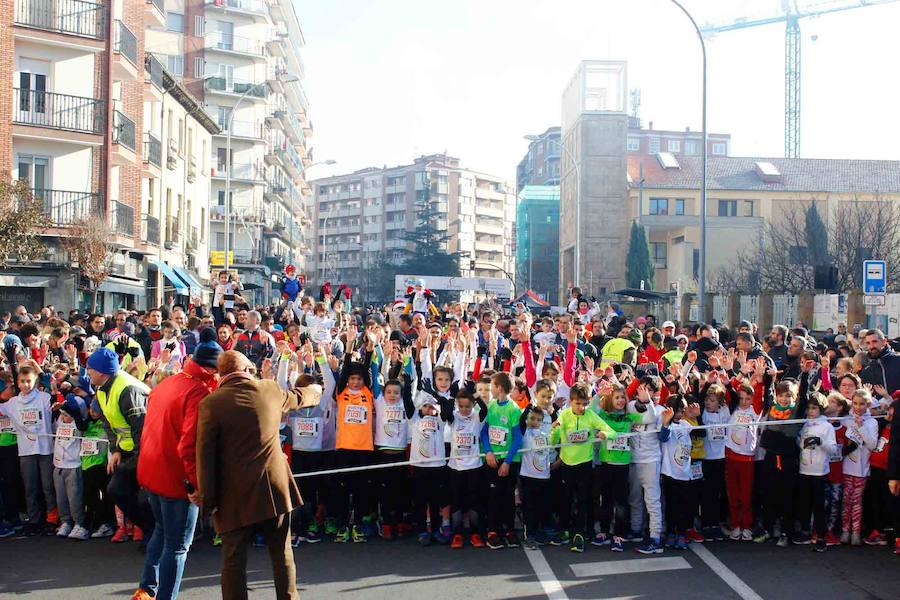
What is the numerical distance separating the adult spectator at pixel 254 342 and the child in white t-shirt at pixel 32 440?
3722mm

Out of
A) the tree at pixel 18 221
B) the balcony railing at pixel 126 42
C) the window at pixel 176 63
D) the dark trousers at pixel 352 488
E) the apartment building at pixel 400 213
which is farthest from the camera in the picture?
the apartment building at pixel 400 213

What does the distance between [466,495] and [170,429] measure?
12.0 ft

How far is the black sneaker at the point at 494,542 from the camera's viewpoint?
901 cm

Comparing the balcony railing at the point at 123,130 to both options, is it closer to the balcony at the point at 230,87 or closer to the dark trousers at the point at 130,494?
the dark trousers at the point at 130,494

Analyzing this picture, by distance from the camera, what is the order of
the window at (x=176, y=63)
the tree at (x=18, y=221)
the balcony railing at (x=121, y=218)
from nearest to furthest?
the tree at (x=18, y=221), the balcony railing at (x=121, y=218), the window at (x=176, y=63)

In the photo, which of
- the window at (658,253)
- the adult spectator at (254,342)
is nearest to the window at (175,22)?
the window at (658,253)

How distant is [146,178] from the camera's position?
120 ft

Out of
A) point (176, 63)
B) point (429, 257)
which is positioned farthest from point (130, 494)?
point (429, 257)

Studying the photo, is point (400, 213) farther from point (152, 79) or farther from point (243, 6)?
point (152, 79)

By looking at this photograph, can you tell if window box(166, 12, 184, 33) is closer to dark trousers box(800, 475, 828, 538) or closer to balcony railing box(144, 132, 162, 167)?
balcony railing box(144, 132, 162, 167)

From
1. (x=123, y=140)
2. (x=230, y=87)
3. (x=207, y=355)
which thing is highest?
(x=230, y=87)

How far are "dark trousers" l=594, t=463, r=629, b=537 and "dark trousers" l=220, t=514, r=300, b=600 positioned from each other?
3.96m

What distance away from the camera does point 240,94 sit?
216ft

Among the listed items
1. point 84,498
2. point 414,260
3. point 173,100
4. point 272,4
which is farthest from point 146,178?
point 414,260
